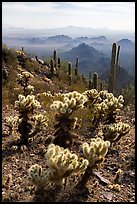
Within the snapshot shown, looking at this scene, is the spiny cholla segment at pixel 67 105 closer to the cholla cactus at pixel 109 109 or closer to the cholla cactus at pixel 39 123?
the cholla cactus at pixel 39 123

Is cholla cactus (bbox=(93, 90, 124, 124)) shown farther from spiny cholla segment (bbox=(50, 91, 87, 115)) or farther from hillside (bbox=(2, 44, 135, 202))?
spiny cholla segment (bbox=(50, 91, 87, 115))

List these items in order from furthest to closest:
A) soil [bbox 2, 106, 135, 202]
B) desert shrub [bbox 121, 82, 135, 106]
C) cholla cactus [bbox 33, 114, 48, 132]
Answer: desert shrub [bbox 121, 82, 135, 106] < cholla cactus [bbox 33, 114, 48, 132] < soil [bbox 2, 106, 135, 202]

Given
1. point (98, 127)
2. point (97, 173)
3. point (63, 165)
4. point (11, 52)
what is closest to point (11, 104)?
point (98, 127)

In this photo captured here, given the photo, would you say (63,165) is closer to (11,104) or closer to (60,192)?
(60,192)

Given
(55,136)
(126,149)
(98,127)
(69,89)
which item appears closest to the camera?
(55,136)

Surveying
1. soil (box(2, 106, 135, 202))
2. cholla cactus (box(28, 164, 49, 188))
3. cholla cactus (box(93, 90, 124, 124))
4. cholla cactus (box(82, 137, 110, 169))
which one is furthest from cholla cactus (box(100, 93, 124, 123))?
cholla cactus (box(28, 164, 49, 188))

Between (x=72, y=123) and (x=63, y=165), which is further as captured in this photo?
(x=72, y=123)

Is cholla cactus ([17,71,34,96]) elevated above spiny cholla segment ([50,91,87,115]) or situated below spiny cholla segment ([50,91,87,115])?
above

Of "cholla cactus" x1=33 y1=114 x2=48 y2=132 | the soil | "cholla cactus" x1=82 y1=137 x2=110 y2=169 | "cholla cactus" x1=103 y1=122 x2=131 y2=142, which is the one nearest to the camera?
the soil

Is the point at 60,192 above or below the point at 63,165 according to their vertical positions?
below
